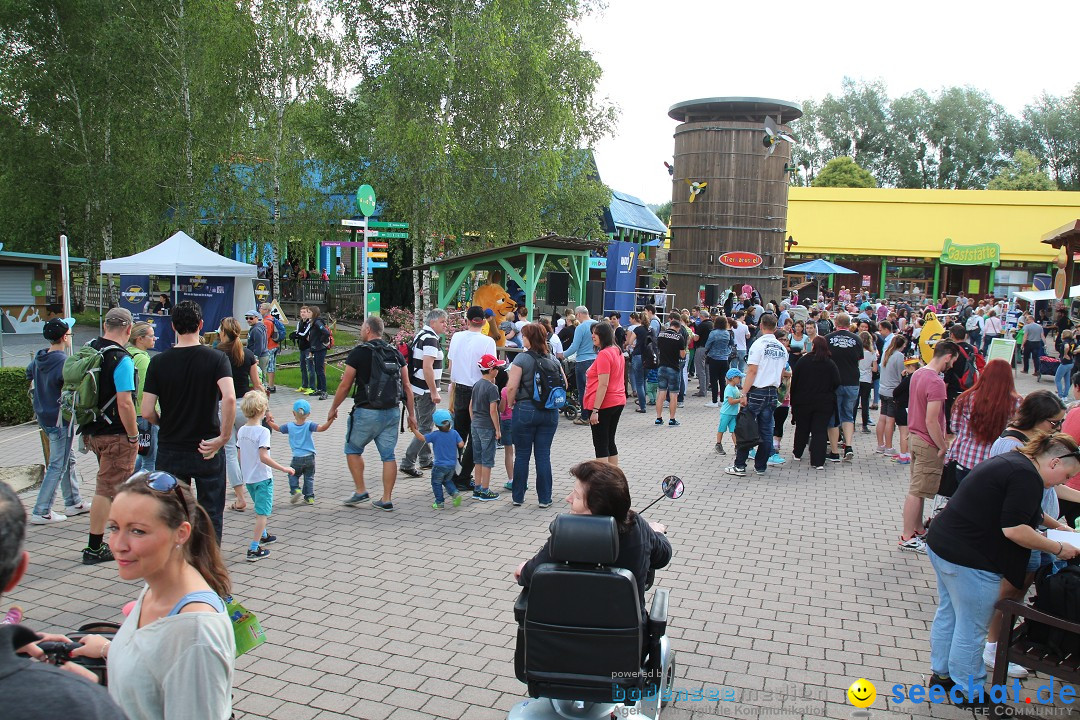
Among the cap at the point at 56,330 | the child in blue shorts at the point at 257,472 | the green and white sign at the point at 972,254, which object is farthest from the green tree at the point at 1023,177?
the cap at the point at 56,330

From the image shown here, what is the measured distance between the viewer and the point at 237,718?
399 centimetres

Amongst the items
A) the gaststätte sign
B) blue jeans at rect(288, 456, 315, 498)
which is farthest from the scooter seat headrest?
the gaststätte sign

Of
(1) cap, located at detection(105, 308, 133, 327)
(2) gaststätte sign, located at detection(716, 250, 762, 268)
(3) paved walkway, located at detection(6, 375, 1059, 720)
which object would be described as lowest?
(3) paved walkway, located at detection(6, 375, 1059, 720)

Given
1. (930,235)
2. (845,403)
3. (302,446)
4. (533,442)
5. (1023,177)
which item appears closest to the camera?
(302,446)

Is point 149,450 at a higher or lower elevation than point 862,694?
higher

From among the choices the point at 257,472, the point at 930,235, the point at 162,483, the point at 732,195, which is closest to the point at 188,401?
the point at 257,472

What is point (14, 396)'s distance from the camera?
11883 millimetres

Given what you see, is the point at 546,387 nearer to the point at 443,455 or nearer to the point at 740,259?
the point at 443,455

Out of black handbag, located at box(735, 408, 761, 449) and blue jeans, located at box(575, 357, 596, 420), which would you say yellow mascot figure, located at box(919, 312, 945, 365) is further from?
blue jeans, located at box(575, 357, 596, 420)

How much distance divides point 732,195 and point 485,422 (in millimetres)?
23068

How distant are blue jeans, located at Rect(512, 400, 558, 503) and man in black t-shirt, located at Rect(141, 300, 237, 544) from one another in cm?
299

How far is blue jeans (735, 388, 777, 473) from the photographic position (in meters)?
9.34

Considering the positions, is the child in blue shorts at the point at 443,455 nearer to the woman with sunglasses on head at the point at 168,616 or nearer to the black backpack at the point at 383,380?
the black backpack at the point at 383,380

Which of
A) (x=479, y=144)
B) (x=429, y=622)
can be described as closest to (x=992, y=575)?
(x=429, y=622)
